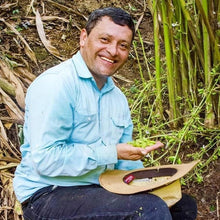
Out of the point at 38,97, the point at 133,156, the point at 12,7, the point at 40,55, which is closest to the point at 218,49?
the point at 133,156

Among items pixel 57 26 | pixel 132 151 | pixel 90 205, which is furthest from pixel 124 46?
pixel 57 26

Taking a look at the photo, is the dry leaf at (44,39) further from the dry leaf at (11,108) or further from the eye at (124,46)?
the eye at (124,46)

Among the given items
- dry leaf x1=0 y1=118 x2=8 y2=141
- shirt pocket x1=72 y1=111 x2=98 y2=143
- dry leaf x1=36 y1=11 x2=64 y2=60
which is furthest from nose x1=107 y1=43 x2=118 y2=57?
dry leaf x1=36 y1=11 x2=64 y2=60

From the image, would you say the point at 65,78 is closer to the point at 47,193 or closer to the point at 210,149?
the point at 47,193

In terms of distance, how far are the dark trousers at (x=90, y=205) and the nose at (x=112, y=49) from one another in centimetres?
52

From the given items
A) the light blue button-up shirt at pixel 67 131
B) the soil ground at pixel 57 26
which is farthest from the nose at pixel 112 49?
the soil ground at pixel 57 26

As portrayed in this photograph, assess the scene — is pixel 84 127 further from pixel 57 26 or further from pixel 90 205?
pixel 57 26

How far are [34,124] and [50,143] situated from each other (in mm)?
91

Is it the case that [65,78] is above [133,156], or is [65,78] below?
above

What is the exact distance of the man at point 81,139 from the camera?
1.43 m

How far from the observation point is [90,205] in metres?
1.42

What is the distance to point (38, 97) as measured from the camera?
1.49 meters

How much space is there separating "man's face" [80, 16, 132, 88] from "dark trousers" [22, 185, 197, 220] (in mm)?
467

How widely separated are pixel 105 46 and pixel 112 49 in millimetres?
32
